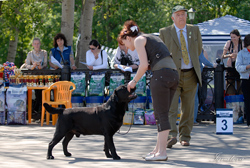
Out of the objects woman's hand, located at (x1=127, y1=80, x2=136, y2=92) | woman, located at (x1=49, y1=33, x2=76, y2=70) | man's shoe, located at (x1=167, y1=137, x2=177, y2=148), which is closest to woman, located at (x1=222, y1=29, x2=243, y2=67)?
woman, located at (x1=49, y1=33, x2=76, y2=70)

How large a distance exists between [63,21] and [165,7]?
22.3m

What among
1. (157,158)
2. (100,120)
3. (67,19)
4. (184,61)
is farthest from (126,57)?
(157,158)

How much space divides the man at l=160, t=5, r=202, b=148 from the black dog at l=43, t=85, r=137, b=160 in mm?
1345

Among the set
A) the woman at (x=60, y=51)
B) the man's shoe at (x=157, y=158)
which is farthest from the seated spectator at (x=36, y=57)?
the man's shoe at (x=157, y=158)

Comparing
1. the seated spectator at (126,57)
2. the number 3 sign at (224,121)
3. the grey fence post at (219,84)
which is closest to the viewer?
the number 3 sign at (224,121)

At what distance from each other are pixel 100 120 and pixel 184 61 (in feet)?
6.00

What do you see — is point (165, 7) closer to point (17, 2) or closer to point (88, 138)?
point (17, 2)

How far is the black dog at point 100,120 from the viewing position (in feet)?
20.2

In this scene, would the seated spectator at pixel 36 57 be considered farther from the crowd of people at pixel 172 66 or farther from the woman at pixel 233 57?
the woman at pixel 233 57

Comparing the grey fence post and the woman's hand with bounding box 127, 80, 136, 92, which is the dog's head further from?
the grey fence post

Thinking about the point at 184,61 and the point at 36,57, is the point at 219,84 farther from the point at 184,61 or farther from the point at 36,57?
the point at 36,57

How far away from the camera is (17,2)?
1981 centimetres

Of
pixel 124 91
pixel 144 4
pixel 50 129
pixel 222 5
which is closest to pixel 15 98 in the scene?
pixel 50 129

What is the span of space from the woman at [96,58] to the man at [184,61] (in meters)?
3.98
